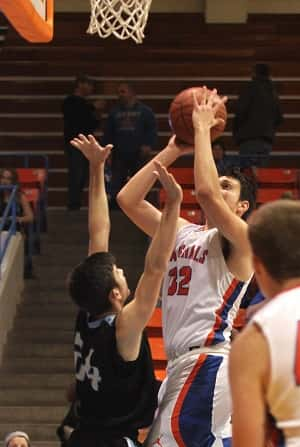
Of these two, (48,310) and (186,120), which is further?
(48,310)

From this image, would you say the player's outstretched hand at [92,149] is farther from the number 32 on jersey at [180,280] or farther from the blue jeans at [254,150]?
the blue jeans at [254,150]

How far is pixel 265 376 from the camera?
2582 millimetres

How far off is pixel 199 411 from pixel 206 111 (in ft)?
3.39

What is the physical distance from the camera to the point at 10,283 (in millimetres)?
9875

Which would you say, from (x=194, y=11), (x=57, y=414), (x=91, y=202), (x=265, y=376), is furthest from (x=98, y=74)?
(x=265, y=376)

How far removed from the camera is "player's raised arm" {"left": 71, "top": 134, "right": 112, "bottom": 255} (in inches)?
175

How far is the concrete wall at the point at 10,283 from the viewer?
959 cm

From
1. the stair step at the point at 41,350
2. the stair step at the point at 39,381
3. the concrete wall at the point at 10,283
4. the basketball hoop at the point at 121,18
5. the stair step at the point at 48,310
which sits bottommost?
the stair step at the point at 39,381

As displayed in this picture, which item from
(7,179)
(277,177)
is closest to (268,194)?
(277,177)

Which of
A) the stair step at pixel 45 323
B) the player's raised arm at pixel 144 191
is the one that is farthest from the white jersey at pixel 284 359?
the stair step at pixel 45 323

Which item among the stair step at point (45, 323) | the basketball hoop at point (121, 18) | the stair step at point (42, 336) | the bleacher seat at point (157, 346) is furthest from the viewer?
the stair step at point (45, 323)

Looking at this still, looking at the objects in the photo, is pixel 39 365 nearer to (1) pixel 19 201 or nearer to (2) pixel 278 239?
(1) pixel 19 201

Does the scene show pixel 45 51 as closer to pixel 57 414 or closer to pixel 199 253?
pixel 57 414

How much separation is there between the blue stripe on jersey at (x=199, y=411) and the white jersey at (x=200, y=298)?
12 cm
